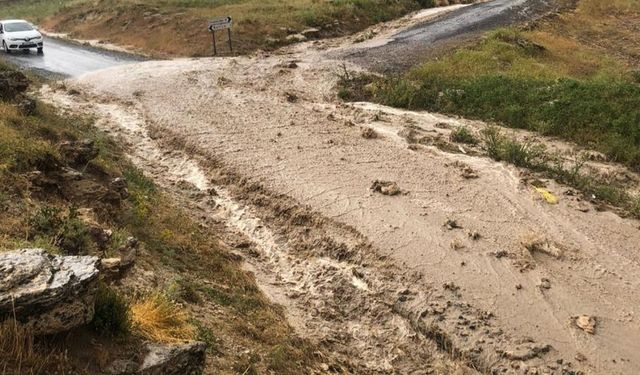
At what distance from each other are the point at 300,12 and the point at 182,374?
3204 centimetres

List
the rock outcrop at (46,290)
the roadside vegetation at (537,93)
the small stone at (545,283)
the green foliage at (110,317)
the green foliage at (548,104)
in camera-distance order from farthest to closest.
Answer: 1. the green foliage at (548,104)
2. the roadside vegetation at (537,93)
3. the small stone at (545,283)
4. the green foliage at (110,317)
5. the rock outcrop at (46,290)

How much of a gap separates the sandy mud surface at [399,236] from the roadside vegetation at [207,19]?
1136cm

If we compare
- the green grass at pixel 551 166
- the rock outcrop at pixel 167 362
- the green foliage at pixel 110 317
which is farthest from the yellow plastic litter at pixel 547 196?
the green foliage at pixel 110 317

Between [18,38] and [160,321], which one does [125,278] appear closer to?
[160,321]

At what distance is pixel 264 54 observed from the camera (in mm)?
28359

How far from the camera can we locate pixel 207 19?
3338cm

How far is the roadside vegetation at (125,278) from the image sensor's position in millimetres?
5754

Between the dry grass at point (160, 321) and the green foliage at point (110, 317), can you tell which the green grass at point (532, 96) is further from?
the green foliage at point (110, 317)

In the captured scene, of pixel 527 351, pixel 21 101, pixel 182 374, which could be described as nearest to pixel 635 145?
pixel 527 351

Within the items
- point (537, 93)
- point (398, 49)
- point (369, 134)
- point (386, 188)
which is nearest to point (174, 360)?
point (386, 188)

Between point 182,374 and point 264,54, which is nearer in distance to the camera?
point 182,374

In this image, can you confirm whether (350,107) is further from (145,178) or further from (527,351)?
(527,351)

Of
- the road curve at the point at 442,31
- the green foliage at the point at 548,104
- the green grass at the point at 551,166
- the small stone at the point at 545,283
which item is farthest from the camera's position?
the road curve at the point at 442,31

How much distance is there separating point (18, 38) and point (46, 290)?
1172 inches
